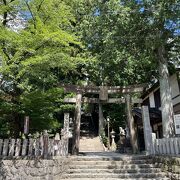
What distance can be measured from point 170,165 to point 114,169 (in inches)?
96.8

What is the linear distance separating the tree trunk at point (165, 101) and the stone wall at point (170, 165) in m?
1.78

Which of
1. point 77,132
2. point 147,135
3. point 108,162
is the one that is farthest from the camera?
point 77,132

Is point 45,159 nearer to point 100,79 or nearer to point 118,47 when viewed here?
point 118,47

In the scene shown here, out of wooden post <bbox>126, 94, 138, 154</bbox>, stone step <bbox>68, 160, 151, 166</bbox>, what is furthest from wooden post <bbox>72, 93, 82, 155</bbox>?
wooden post <bbox>126, 94, 138, 154</bbox>

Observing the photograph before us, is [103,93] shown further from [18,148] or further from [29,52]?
[18,148]

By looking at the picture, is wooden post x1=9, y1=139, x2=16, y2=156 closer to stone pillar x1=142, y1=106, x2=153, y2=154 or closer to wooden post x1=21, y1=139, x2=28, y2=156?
wooden post x1=21, y1=139, x2=28, y2=156

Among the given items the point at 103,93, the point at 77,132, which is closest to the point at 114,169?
the point at 77,132

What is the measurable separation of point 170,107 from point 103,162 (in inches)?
171

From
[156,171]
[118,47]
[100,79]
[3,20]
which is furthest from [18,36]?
[100,79]

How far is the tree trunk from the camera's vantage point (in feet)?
34.5

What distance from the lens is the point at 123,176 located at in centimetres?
870

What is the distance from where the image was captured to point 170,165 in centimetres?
798

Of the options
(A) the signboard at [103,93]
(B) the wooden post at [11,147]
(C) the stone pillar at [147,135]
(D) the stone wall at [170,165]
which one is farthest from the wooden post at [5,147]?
(A) the signboard at [103,93]

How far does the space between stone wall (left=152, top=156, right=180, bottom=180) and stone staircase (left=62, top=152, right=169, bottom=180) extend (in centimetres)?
28
